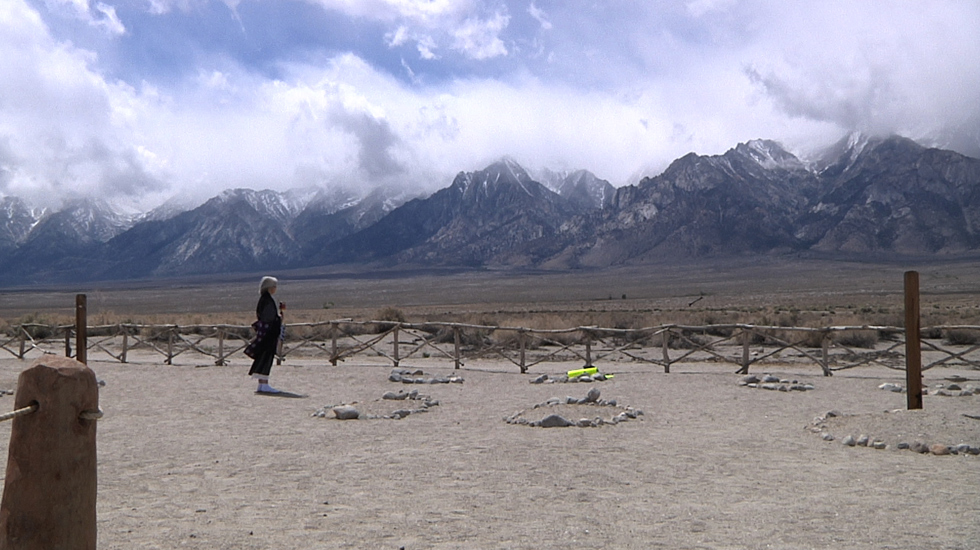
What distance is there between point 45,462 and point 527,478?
493 cm

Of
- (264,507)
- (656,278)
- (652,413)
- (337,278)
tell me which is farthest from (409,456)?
(337,278)

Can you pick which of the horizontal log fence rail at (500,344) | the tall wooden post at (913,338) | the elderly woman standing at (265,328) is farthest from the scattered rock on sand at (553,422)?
the horizontal log fence rail at (500,344)

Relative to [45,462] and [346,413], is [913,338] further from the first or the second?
[45,462]

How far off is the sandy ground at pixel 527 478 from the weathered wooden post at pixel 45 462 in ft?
7.09

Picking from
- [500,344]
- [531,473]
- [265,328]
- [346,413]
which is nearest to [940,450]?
[531,473]

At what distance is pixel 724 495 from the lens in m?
7.18

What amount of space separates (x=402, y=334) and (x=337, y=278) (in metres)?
134

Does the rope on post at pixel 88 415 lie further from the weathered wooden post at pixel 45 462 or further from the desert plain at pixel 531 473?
the desert plain at pixel 531 473

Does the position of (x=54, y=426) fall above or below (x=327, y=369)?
above

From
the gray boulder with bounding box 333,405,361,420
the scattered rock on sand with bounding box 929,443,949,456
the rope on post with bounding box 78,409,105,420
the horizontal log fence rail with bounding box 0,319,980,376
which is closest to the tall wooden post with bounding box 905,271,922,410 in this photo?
the scattered rock on sand with bounding box 929,443,949,456

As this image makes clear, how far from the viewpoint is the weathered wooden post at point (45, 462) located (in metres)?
3.63

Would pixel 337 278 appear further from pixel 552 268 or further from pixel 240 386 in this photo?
pixel 240 386

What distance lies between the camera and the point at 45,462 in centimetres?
364

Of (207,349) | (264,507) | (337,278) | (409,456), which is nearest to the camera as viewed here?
(264,507)
